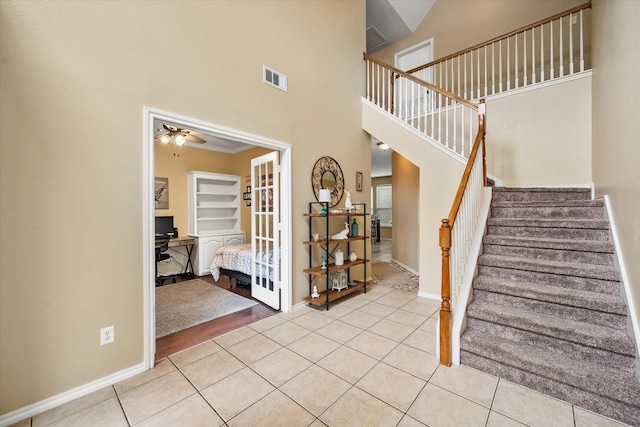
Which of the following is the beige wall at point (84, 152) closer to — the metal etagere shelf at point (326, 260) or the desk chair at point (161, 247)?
the metal etagere shelf at point (326, 260)

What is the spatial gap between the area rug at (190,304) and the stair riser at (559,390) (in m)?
2.66

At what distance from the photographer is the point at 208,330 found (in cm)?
277

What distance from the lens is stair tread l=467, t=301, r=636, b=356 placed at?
1717 millimetres

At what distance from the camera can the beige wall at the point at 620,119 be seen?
1902 mm

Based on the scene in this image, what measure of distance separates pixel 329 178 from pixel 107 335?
2.90 metres

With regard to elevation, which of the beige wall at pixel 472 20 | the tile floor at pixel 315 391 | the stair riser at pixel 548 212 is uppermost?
the beige wall at pixel 472 20

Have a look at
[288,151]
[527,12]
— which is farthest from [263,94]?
[527,12]

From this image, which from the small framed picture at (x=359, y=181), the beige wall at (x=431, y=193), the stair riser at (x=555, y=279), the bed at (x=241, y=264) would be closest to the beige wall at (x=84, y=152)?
the bed at (x=241, y=264)

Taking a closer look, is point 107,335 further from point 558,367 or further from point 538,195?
point 538,195

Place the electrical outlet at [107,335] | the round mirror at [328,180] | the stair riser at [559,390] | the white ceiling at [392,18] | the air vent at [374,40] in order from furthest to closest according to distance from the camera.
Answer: the air vent at [374,40] < the white ceiling at [392,18] < the round mirror at [328,180] < the electrical outlet at [107,335] < the stair riser at [559,390]

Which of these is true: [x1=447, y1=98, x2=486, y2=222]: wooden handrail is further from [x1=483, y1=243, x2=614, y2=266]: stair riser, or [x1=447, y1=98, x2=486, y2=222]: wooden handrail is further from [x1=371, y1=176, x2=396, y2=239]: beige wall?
[x1=371, y1=176, x2=396, y2=239]: beige wall

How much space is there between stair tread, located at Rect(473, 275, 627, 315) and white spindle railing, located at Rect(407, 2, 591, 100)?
3.16 meters

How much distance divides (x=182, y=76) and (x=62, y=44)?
0.76 meters

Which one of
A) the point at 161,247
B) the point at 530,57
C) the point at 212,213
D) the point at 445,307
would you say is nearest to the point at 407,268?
the point at 445,307
